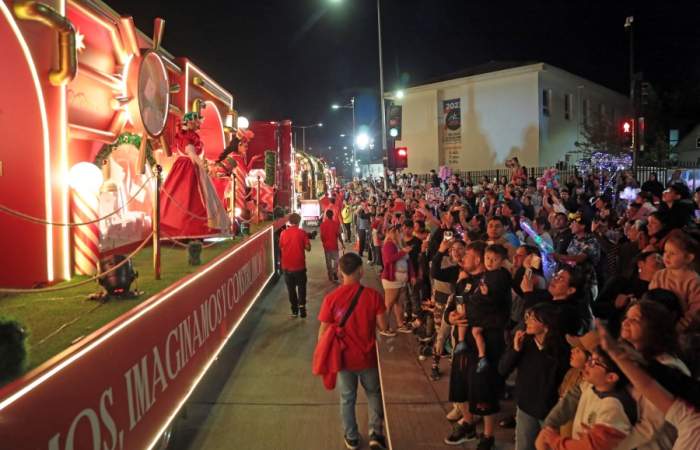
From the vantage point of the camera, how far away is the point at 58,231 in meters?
5.32

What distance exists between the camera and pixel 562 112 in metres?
32.0

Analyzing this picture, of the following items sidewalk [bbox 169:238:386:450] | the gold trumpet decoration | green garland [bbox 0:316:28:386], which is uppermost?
the gold trumpet decoration

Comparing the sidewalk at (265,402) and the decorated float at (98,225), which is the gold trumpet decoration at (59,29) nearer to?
the decorated float at (98,225)

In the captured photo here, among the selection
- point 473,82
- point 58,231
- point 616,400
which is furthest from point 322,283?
point 473,82

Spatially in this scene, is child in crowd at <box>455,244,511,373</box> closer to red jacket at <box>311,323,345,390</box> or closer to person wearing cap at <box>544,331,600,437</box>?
red jacket at <box>311,323,345,390</box>

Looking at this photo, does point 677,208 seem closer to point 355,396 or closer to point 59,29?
point 355,396

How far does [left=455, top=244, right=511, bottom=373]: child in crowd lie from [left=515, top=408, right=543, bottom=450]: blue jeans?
690 mm

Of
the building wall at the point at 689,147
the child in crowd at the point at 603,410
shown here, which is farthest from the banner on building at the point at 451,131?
the child in crowd at the point at 603,410

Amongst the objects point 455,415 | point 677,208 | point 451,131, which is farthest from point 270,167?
point 451,131

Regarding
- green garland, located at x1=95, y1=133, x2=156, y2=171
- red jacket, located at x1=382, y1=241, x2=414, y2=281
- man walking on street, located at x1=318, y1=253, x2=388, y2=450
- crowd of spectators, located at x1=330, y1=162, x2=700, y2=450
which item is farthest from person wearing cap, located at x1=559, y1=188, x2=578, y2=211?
green garland, located at x1=95, y1=133, x2=156, y2=171

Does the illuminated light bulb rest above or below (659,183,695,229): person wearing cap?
above

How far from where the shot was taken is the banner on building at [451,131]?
32594 millimetres

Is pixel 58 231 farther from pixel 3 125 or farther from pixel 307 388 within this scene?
pixel 307 388

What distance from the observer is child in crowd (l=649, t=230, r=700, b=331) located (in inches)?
148
